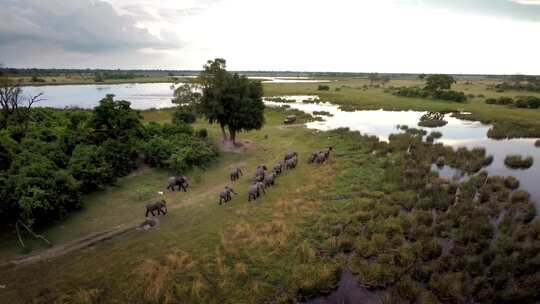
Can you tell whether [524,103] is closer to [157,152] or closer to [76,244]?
[157,152]

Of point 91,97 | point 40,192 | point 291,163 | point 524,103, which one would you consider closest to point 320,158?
point 291,163

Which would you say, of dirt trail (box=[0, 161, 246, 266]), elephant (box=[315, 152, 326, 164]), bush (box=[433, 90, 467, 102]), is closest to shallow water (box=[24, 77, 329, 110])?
dirt trail (box=[0, 161, 246, 266])

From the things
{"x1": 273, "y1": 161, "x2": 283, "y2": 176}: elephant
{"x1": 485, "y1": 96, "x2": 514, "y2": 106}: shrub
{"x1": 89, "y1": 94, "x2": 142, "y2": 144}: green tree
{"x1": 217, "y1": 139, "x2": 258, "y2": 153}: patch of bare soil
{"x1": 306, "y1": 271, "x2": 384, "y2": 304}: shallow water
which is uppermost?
{"x1": 485, "y1": 96, "x2": 514, "y2": 106}: shrub

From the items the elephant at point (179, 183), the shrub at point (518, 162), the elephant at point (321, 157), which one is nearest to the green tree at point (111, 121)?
the elephant at point (179, 183)

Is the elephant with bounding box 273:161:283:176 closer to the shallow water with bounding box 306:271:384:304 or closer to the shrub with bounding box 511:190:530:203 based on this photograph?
the shallow water with bounding box 306:271:384:304

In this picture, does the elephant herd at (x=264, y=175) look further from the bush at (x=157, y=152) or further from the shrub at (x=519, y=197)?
the shrub at (x=519, y=197)

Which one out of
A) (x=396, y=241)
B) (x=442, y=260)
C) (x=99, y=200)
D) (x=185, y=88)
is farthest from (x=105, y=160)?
(x=185, y=88)
